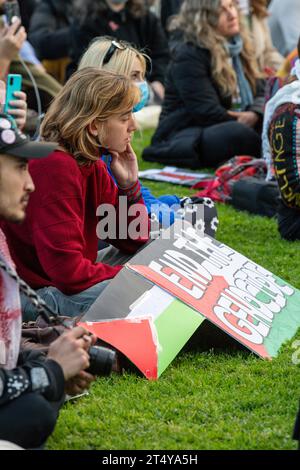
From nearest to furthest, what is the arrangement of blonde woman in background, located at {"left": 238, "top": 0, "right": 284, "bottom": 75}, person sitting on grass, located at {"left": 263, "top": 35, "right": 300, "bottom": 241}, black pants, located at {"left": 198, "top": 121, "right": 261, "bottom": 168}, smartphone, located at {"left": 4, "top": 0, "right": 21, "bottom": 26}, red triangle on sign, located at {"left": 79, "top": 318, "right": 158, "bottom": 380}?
red triangle on sign, located at {"left": 79, "top": 318, "right": 158, "bottom": 380} → person sitting on grass, located at {"left": 263, "top": 35, "right": 300, "bottom": 241} → smartphone, located at {"left": 4, "top": 0, "right": 21, "bottom": 26} → black pants, located at {"left": 198, "top": 121, "right": 261, "bottom": 168} → blonde woman in background, located at {"left": 238, "top": 0, "right": 284, "bottom": 75}

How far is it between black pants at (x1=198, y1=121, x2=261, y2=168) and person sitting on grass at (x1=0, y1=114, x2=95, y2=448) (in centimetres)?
447

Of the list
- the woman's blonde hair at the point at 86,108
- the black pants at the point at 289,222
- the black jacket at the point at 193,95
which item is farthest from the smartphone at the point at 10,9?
the woman's blonde hair at the point at 86,108

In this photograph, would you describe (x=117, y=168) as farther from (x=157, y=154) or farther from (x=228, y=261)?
(x=157, y=154)

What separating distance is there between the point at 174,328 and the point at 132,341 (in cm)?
21

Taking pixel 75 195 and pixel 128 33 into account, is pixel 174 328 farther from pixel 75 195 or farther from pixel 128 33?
pixel 128 33

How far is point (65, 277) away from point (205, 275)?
0.71m

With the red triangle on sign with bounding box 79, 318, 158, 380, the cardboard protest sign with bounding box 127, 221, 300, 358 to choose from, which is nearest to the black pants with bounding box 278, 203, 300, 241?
the cardboard protest sign with bounding box 127, 221, 300, 358

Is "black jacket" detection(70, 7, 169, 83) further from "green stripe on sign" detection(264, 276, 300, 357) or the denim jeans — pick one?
the denim jeans

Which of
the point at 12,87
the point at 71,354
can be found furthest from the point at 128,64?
the point at 71,354

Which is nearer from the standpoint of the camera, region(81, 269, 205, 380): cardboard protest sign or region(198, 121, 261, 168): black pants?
region(81, 269, 205, 380): cardboard protest sign

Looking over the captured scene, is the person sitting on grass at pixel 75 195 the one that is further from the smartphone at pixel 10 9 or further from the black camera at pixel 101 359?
the smartphone at pixel 10 9

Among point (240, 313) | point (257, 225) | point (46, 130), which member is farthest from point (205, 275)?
point (257, 225)

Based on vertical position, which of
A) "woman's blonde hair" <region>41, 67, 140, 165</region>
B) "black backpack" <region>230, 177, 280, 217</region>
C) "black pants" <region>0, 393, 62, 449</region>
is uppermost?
"woman's blonde hair" <region>41, 67, 140, 165</region>

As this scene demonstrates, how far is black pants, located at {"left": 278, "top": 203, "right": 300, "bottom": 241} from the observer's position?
19.1 ft
